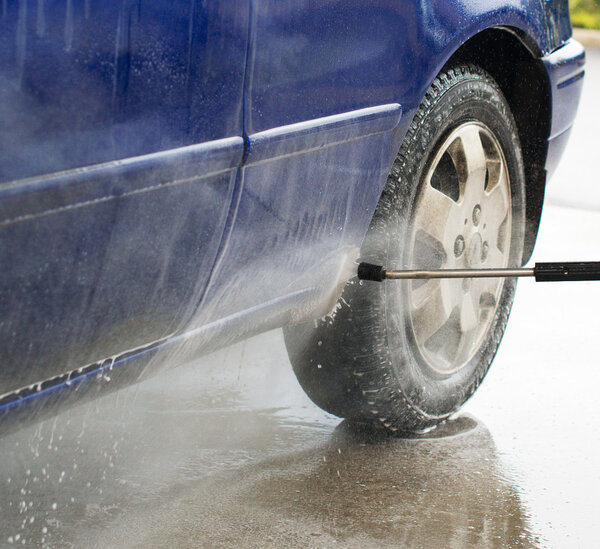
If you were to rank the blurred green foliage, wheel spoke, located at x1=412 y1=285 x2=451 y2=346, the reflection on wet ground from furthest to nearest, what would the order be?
1. the blurred green foliage
2. wheel spoke, located at x1=412 y1=285 x2=451 y2=346
3. the reflection on wet ground

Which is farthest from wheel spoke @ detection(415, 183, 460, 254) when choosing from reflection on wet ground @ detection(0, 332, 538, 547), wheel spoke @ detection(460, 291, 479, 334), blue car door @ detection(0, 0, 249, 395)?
blue car door @ detection(0, 0, 249, 395)

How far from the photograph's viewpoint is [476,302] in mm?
2500

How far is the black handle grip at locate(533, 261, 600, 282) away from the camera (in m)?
2.12

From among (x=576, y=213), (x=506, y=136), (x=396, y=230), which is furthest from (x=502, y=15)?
(x=576, y=213)

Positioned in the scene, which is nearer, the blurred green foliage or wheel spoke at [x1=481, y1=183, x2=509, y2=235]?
wheel spoke at [x1=481, y1=183, x2=509, y2=235]

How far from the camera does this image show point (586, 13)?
16.1 m

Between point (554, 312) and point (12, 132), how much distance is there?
2.57 meters

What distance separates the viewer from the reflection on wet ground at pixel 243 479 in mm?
1895

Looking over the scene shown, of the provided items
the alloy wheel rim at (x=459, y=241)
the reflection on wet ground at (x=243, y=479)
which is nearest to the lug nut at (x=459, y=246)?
the alloy wheel rim at (x=459, y=241)

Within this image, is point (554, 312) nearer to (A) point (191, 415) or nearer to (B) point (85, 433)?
(A) point (191, 415)

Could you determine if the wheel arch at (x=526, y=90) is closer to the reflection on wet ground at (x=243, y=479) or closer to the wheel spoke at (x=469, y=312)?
the wheel spoke at (x=469, y=312)

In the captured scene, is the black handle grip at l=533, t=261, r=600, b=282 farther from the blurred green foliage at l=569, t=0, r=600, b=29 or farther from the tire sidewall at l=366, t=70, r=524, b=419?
the blurred green foliage at l=569, t=0, r=600, b=29

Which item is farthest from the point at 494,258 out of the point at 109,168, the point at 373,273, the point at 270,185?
the point at 109,168

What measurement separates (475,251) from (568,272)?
0.30m
